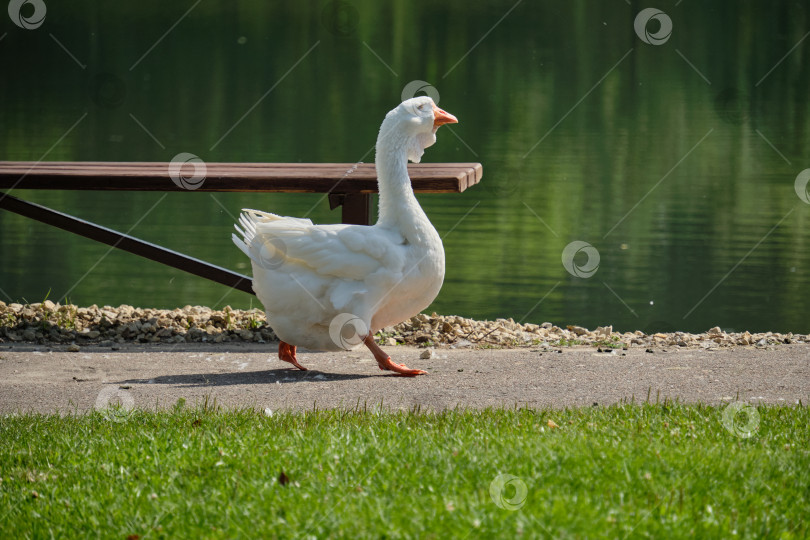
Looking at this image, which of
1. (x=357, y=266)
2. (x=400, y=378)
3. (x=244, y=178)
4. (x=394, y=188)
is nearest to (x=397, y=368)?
(x=400, y=378)

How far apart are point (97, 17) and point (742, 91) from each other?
88.7 feet

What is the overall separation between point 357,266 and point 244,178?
1993mm

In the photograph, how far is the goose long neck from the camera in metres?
6.73

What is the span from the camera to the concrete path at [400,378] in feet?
19.2

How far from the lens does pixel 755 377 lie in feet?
20.8

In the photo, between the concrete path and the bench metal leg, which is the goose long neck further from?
the bench metal leg

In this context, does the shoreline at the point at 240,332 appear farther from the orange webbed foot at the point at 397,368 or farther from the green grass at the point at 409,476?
the green grass at the point at 409,476

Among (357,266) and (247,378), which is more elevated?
(357,266)

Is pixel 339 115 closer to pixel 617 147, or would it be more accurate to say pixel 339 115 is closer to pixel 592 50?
pixel 617 147

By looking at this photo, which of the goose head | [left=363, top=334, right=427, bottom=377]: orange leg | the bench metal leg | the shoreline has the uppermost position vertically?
the goose head

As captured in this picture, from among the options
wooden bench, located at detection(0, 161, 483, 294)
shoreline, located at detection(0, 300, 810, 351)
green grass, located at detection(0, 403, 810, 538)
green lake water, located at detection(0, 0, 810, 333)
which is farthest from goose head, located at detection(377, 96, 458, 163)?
green lake water, located at detection(0, 0, 810, 333)

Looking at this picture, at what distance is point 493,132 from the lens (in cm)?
2530

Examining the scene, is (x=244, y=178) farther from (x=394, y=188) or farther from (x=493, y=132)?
(x=493, y=132)

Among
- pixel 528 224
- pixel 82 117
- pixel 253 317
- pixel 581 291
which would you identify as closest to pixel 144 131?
pixel 82 117
